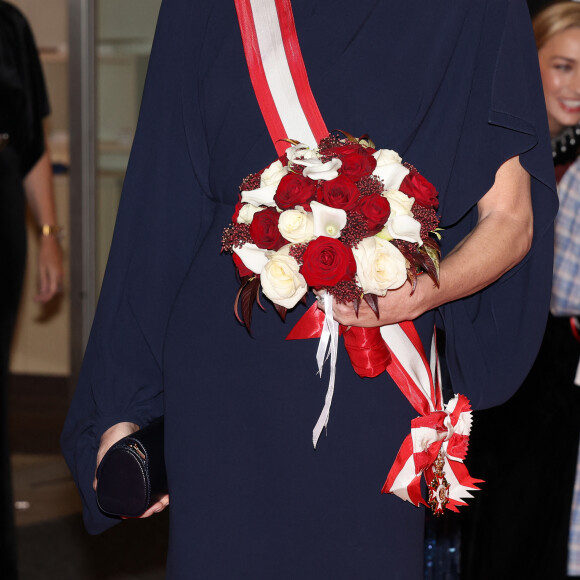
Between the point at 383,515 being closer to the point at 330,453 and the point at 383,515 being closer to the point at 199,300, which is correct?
the point at 330,453

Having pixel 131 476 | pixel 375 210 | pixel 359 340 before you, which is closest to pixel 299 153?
pixel 375 210

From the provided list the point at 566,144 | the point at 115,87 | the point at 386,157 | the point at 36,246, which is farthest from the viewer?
the point at 36,246

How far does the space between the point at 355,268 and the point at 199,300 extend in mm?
375

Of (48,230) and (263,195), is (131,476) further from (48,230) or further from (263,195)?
(48,230)

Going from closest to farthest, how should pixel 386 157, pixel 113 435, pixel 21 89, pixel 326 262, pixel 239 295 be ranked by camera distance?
pixel 326 262
pixel 386 157
pixel 239 295
pixel 113 435
pixel 21 89

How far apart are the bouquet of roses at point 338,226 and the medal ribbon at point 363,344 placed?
93 mm

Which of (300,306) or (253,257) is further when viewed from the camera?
(300,306)

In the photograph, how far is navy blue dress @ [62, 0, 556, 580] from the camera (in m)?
1.63

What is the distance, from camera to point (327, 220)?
1444 millimetres

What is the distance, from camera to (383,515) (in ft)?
5.40

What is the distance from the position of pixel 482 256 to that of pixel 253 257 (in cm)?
38

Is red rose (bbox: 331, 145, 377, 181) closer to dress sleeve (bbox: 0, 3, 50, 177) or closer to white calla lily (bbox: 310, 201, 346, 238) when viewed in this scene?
white calla lily (bbox: 310, 201, 346, 238)

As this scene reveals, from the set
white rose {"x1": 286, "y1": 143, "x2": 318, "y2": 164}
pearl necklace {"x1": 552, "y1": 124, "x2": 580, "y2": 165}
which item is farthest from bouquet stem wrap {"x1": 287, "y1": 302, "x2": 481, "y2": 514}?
pearl necklace {"x1": 552, "y1": 124, "x2": 580, "y2": 165}

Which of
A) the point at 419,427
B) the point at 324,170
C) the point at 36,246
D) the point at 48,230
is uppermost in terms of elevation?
the point at 324,170
